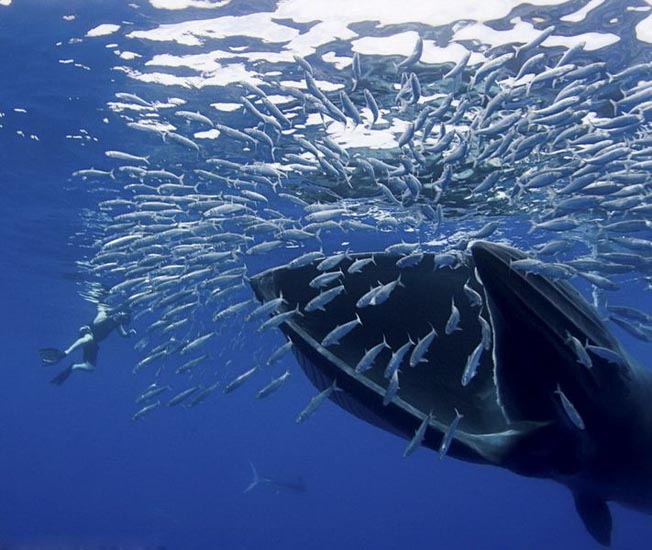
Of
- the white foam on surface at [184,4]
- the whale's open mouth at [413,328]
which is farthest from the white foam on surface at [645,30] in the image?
the whale's open mouth at [413,328]

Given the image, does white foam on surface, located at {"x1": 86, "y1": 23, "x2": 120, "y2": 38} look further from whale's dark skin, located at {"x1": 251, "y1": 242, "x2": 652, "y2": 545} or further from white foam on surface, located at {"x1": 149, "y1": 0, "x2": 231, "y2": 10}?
whale's dark skin, located at {"x1": 251, "y1": 242, "x2": 652, "y2": 545}

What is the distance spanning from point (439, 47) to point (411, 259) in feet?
23.3

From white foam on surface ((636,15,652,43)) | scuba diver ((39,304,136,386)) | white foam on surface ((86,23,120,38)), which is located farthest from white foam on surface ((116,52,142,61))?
white foam on surface ((636,15,652,43))

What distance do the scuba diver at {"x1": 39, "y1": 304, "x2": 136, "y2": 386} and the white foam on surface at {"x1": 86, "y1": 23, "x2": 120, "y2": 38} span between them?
8.16 m

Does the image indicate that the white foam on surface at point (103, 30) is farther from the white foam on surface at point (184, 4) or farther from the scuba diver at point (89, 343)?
the scuba diver at point (89, 343)

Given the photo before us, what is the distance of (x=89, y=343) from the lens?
18.8 metres

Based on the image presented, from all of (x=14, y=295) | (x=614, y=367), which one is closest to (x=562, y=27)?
(x=614, y=367)

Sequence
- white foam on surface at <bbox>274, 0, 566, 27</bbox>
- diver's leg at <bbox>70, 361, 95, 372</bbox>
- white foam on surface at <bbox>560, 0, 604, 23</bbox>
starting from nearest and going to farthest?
1. white foam on surface at <bbox>560, 0, 604, 23</bbox>
2. white foam on surface at <bbox>274, 0, 566, 27</bbox>
3. diver's leg at <bbox>70, 361, 95, 372</bbox>

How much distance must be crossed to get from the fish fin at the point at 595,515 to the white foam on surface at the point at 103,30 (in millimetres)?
10552

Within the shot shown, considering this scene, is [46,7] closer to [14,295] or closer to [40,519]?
[14,295]

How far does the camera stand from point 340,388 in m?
3.25

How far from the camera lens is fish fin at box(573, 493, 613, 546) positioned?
411 centimetres

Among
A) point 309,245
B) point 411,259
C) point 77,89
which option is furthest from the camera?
point 309,245

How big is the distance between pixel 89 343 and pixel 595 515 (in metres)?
17.4
